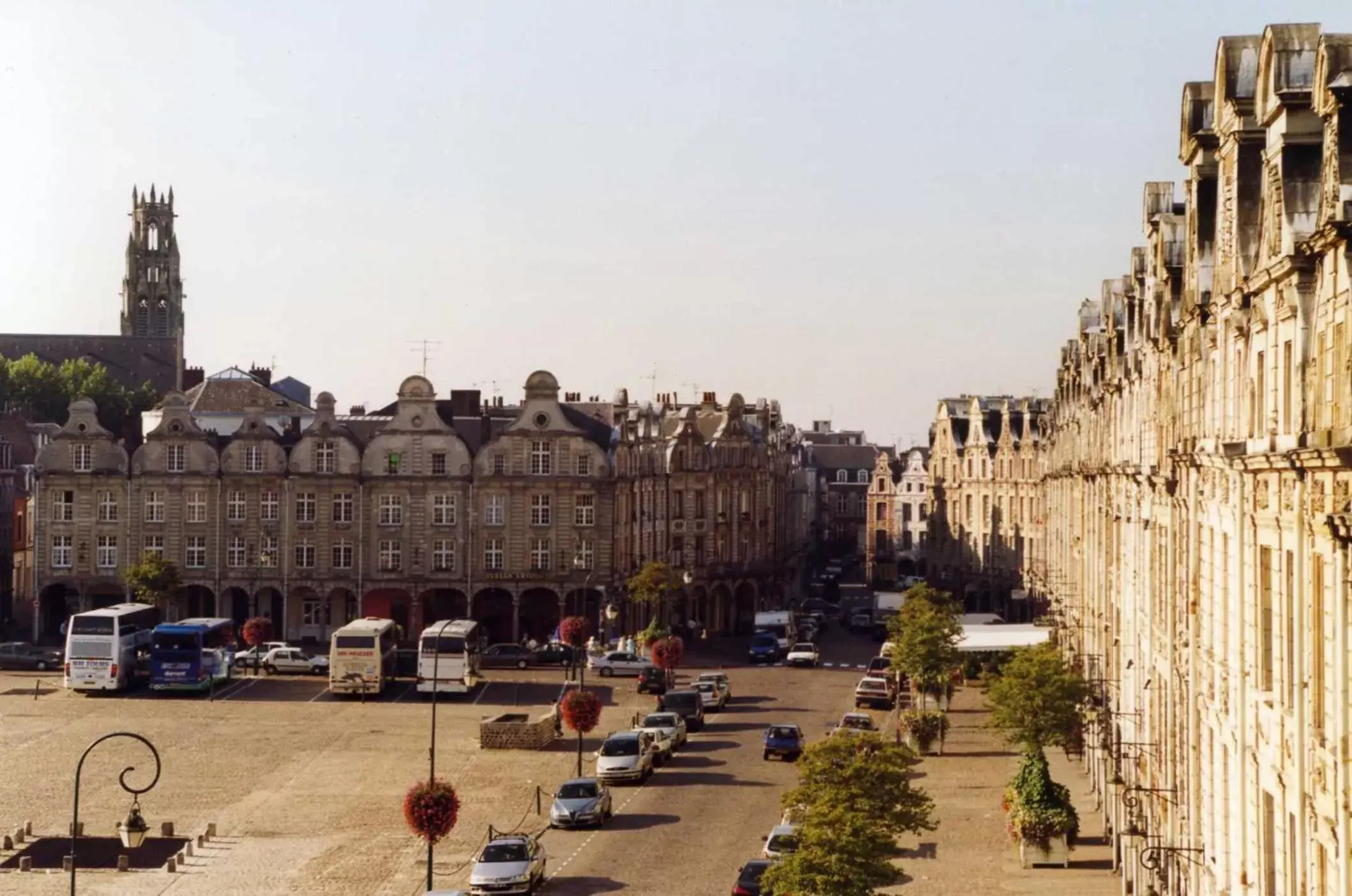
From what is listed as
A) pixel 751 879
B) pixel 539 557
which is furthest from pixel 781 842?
pixel 539 557

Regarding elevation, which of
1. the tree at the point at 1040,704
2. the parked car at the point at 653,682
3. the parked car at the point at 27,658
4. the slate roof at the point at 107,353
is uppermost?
the slate roof at the point at 107,353

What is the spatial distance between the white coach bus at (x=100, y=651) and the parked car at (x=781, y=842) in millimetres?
37404

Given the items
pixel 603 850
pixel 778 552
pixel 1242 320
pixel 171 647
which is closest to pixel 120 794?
pixel 603 850

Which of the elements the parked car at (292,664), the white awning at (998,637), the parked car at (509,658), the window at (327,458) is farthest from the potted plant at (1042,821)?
Result: the window at (327,458)

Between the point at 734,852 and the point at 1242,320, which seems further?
the point at 734,852

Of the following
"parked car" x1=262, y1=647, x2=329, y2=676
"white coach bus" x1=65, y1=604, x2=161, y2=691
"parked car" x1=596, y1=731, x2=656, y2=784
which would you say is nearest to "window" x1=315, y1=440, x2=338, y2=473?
"parked car" x1=262, y1=647, x2=329, y2=676

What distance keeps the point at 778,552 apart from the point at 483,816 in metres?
78.1

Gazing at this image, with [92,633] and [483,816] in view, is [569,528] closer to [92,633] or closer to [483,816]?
[92,633]

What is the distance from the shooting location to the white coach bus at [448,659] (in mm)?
75688

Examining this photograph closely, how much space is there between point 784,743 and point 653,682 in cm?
1708

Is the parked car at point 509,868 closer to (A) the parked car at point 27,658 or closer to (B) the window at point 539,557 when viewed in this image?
(A) the parked car at point 27,658

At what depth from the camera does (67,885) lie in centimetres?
4269

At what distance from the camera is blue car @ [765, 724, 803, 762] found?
61875mm

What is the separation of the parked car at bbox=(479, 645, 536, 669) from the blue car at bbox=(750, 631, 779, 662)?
10.5 m
